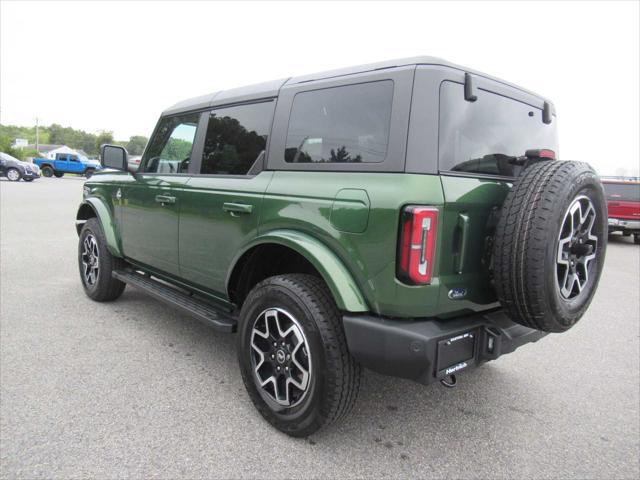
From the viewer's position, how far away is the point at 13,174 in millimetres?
26141

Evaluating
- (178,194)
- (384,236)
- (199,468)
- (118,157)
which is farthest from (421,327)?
(118,157)

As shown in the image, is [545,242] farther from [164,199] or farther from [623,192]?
[623,192]

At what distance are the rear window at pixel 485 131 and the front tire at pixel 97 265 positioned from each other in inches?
141

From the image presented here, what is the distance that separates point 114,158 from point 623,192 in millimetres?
12927

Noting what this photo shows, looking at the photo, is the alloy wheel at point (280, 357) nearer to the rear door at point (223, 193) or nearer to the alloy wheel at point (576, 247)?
the rear door at point (223, 193)

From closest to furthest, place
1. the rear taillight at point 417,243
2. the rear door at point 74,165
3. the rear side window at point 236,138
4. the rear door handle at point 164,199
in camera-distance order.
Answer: the rear taillight at point 417,243, the rear side window at point 236,138, the rear door handle at point 164,199, the rear door at point 74,165

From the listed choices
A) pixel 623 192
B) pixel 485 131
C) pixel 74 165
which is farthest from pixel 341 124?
pixel 74 165

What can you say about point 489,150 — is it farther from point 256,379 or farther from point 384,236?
point 256,379

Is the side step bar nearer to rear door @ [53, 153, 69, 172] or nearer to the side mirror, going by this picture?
the side mirror

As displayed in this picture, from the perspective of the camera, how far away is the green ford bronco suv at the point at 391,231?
2127 millimetres

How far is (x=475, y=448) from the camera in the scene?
8.30 feet

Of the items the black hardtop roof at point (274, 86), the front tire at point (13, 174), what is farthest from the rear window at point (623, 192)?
the front tire at point (13, 174)

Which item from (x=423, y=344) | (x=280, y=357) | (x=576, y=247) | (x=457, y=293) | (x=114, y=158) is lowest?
(x=280, y=357)

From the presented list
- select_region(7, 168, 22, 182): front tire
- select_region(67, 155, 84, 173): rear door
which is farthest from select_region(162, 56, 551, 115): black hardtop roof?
select_region(67, 155, 84, 173): rear door
